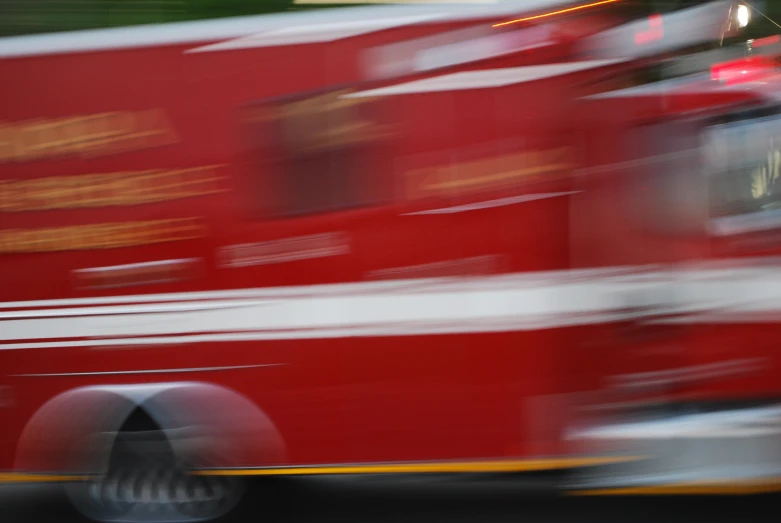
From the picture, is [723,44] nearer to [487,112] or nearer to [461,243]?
[487,112]

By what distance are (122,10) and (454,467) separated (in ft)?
8.59

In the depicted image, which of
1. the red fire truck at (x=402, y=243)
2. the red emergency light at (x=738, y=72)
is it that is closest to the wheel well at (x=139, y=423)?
the red fire truck at (x=402, y=243)

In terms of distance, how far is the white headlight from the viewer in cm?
440

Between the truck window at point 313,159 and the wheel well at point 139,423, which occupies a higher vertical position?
the truck window at point 313,159

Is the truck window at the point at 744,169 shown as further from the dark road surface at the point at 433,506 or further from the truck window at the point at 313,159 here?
the dark road surface at the point at 433,506

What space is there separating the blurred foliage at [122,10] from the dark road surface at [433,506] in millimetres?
2629

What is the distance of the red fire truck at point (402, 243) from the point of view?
13.2 feet

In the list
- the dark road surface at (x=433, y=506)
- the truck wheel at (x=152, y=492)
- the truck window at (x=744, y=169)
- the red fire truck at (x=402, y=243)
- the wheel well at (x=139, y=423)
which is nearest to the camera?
the red fire truck at (x=402, y=243)

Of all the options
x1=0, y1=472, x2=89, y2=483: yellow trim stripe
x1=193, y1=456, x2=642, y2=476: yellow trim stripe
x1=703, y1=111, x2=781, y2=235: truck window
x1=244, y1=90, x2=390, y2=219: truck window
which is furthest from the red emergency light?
x1=0, y1=472, x2=89, y2=483: yellow trim stripe

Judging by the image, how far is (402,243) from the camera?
406cm

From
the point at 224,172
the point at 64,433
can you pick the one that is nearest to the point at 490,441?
the point at 224,172

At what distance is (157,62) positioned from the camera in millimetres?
4184

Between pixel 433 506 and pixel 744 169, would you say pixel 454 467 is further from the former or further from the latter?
pixel 744 169

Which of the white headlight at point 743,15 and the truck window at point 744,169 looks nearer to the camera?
the truck window at point 744,169
